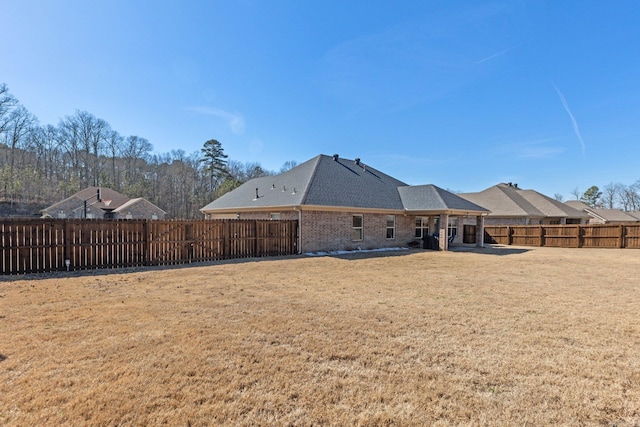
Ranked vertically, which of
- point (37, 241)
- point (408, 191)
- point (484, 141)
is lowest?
point (37, 241)

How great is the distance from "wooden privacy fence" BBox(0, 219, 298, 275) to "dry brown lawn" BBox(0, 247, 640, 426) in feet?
7.33

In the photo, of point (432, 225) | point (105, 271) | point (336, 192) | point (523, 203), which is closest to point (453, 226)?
point (432, 225)

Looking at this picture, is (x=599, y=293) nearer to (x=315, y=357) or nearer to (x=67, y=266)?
(x=315, y=357)

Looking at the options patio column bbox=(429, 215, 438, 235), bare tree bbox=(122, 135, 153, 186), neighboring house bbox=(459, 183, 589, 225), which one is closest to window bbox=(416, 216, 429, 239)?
patio column bbox=(429, 215, 438, 235)

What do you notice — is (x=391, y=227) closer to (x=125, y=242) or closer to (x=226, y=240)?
(x=226, y=240)

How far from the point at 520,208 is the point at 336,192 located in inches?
814

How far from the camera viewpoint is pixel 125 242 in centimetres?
1070

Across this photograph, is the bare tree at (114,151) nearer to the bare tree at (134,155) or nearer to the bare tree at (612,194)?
the bare tree at (134,155)

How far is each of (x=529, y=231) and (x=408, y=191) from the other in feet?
32.3

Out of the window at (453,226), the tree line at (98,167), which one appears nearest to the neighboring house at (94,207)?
the tree line at (98,167)

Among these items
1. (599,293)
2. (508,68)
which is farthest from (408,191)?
(599,293)

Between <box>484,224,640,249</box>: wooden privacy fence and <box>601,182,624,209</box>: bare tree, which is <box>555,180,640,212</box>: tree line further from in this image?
<box>484,224,640,249</box>: wooden privacy fence

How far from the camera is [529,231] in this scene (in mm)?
22625

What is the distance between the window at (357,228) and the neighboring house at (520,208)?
16469mm
